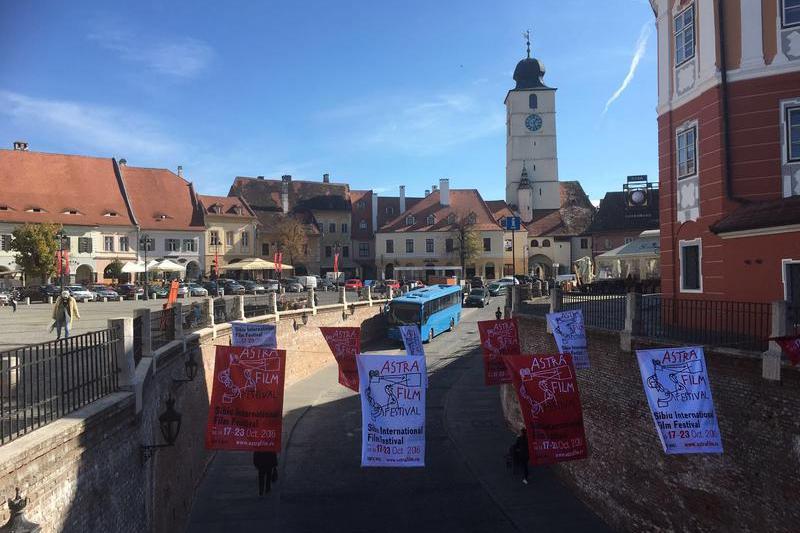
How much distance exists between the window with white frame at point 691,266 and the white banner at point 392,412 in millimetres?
9735

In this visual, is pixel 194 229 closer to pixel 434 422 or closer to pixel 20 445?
pixel 434 422

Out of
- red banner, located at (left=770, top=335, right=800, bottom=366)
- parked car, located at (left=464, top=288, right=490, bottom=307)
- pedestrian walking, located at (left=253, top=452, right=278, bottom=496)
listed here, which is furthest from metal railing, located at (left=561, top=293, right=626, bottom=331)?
parked car, located at (left=464, top=288, right=490, bottom=307)

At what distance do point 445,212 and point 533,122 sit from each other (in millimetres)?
18751

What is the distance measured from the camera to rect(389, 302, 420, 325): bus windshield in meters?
34.7

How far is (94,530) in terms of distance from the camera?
25.2 feet

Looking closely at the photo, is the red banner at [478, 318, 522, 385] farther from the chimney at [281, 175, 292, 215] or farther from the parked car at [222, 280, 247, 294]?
the chimney at [281, 175, 292, 215]

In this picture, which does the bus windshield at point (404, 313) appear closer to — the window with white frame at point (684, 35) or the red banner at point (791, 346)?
the window with white frame at point (684, 35)

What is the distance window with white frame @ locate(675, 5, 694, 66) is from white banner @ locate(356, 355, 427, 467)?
40.1 ft

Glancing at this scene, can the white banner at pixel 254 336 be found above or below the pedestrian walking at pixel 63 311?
below

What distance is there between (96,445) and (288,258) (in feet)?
195

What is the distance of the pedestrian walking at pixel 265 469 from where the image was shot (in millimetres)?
14555

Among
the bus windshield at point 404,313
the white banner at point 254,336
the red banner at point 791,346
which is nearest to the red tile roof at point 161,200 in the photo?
the bus windshield at point 404,313

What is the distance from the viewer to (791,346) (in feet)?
29.2

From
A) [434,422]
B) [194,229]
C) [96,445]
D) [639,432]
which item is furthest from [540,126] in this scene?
[96,445]
